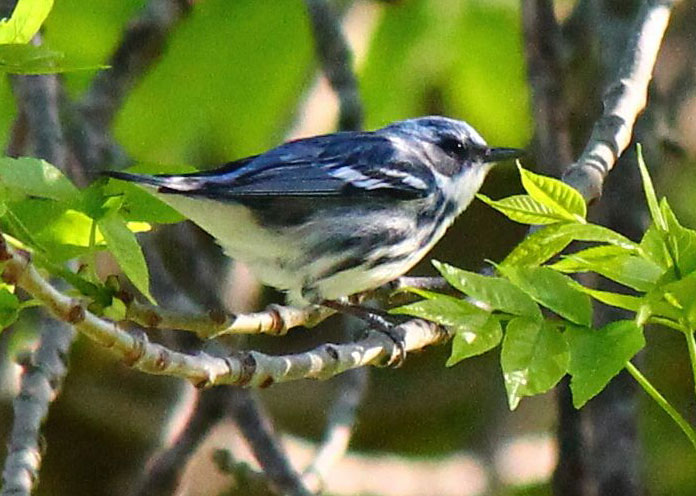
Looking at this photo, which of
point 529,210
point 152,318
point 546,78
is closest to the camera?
point 529,210

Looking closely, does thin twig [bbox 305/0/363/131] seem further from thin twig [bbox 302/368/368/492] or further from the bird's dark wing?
thin twig [bbox 302/368/368/492]

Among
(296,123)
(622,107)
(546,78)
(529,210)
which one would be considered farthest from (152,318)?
(296,123)

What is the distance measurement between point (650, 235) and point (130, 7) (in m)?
2.15

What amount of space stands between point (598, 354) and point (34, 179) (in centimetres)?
78

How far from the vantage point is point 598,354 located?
5.38ft

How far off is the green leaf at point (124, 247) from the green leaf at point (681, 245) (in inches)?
27.9

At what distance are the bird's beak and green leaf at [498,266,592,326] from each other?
1761mm

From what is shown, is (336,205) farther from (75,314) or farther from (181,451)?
(75,314)

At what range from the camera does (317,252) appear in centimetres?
312

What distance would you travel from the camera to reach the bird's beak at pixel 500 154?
11.5 feet

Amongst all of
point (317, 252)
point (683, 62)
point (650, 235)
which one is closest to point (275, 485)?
point (317, 252)

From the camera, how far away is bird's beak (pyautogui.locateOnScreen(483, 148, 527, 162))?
3.49 meters

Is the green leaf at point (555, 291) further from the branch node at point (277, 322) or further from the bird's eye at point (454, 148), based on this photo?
the bird's eye at point (454, 148)

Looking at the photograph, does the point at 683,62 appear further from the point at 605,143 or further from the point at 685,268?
the point at 685,268
